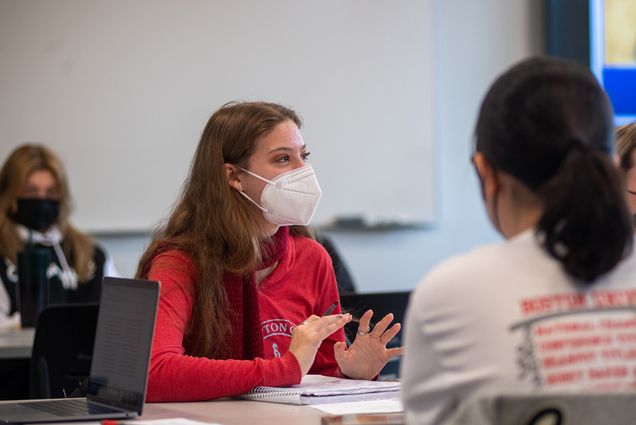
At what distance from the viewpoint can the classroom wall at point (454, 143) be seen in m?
5.13

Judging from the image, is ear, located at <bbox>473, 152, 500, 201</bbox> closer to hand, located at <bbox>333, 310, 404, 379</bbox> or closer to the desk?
the desk

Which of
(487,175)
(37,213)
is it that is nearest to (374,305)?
(487,175)

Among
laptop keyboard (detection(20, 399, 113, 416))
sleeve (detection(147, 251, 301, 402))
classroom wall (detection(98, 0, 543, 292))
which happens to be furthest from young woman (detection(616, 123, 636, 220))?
classroom wall (detection(98, 0, 543, 292))

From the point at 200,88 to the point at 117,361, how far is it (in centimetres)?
333

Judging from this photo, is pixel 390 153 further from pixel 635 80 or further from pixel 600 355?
pixel 600 355

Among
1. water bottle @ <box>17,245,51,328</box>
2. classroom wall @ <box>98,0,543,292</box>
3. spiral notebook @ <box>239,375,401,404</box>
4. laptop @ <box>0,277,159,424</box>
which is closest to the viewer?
laptop @ <box>0,277,159,424</box>

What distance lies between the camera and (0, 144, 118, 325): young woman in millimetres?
4004

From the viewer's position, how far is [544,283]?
1173 millimetres

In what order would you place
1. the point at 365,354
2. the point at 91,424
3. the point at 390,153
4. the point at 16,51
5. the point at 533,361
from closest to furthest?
the point at 533,361, the point at 91,424, the point at 365,354, the point at 16,51, the point at 390,153

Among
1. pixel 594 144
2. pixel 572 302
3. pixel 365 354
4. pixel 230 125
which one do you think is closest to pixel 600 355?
pixel 572 302

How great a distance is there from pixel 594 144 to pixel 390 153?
3.93 m

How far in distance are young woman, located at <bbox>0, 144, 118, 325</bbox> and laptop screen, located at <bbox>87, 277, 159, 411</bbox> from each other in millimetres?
2243

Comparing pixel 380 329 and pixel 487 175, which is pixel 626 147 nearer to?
pixel 380 329

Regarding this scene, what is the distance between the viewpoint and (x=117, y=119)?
15.9ft
